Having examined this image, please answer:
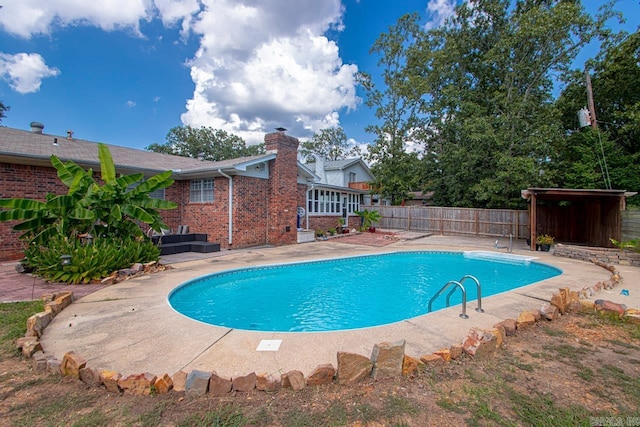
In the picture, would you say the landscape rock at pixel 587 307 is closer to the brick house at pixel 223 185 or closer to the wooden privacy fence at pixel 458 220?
the brick house at pixel 223 185

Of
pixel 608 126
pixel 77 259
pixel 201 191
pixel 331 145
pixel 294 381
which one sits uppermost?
pixel 331 145

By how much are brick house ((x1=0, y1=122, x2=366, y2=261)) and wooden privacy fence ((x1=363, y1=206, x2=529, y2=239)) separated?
36.2ft

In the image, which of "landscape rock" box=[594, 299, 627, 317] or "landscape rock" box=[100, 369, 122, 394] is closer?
"landscape rock" box=[100, 369, 122, 394]

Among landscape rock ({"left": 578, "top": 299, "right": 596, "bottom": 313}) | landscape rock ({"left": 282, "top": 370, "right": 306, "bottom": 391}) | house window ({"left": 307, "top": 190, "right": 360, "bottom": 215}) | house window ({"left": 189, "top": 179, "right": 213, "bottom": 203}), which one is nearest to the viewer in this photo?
landscape rock ({"left": 282, "top": 370, "right": 306, "bottom": 391})

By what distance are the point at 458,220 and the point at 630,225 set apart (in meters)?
9.62

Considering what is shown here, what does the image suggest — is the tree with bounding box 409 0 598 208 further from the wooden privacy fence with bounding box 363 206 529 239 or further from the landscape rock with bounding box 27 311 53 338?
the landscape rock with bounding box 27 311 53 338

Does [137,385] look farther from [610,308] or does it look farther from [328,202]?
[328,202]

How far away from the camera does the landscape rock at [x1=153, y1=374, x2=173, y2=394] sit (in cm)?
288

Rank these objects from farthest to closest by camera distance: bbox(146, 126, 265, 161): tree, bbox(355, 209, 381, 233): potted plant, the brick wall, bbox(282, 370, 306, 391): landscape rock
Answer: bbox(146, 126, 265, 161): tree, bbox(355, 209, 381, 233): potted plant, the brick wall, bbox(282, 370, 306, 391): landscape rock

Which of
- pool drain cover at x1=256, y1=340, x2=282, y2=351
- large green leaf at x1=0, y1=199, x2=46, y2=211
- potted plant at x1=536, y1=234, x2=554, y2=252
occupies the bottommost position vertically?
pool drain cover at x1=256, y1=340, x2=282, y2=351

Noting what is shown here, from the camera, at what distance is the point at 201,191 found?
554 inches

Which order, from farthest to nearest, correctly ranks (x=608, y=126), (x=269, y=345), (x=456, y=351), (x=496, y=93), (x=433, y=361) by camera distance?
1. (x=496, y=93)
2. (x=608, y=126)
3. (x=269, y=345)
4. (x=456, y=351)
5. (x=433, y=361)

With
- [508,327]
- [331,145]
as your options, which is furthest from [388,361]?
[331,145]

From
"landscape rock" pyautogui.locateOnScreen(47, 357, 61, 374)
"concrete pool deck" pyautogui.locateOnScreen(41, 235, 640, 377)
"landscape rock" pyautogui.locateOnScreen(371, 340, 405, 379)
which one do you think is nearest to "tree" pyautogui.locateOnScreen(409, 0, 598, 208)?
"concrete pool deck" pyautogui.locateOnScreen(41, 235, 640, 377)
